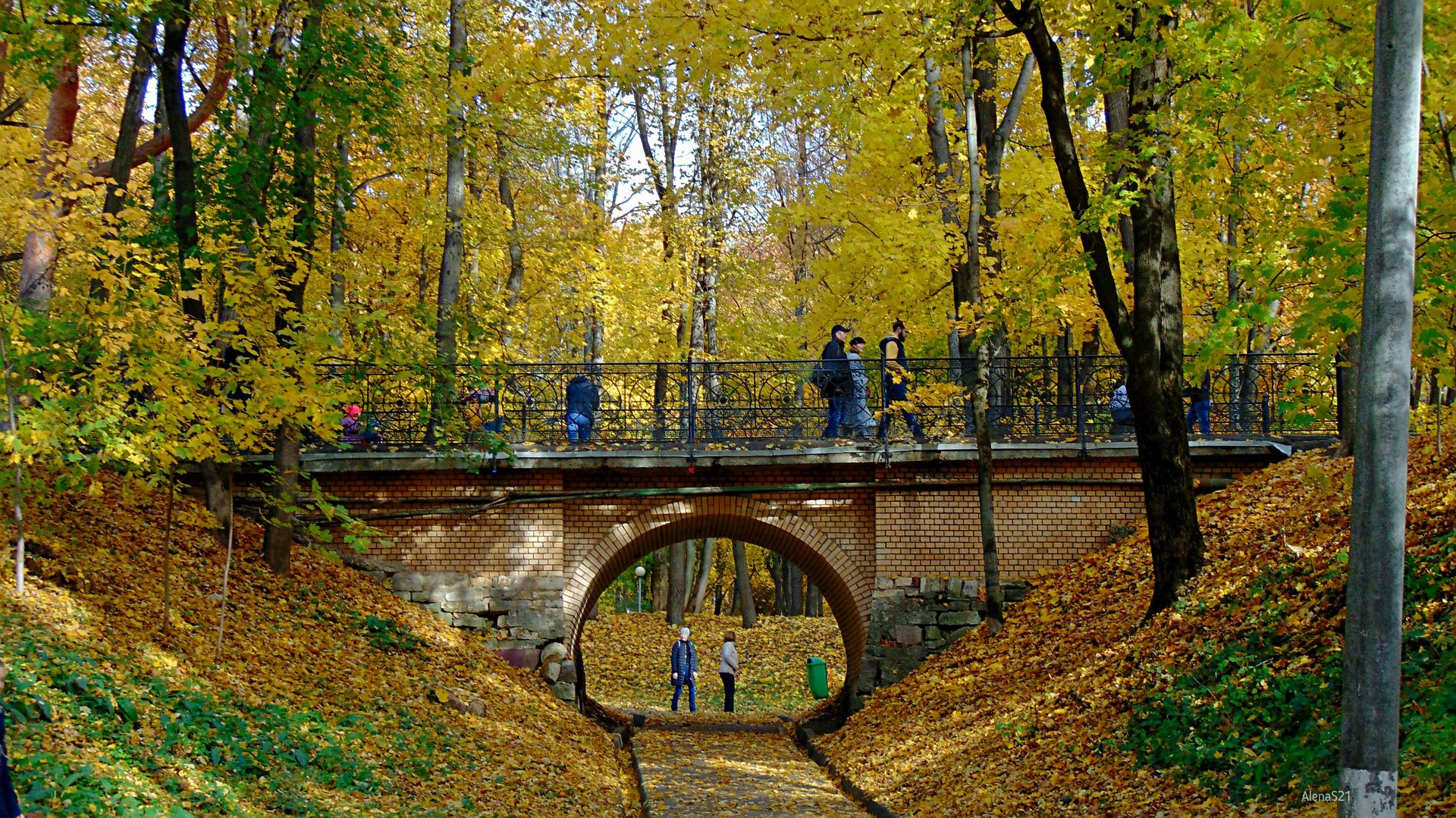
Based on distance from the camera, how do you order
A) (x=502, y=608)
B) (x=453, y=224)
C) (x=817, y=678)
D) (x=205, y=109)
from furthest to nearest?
(x=817, y=678) < (x=453, y=224) < (x=502, y=608) < (x=205, y=109)

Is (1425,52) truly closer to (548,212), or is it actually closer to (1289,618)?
(1289,618)

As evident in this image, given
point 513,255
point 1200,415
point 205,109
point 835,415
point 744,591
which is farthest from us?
point 744,591

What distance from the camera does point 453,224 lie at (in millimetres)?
16188

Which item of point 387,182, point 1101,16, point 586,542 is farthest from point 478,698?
point 387,182

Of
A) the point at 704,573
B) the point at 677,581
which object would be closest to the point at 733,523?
the point at 677,581

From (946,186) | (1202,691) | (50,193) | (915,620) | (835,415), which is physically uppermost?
(946,186)

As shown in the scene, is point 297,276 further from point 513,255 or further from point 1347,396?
point 513,255

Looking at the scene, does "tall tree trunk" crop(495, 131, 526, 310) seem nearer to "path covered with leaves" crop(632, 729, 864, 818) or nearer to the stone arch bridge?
the stone arch bridge

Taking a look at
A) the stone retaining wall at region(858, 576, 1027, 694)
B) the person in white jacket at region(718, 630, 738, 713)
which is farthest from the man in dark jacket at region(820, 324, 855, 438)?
the person in white jacket at region(718, 630, 738, 713)

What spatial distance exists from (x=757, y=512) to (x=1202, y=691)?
295 inches

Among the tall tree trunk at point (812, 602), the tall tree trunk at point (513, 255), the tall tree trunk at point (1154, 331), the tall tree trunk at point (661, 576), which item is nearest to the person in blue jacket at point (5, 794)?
the tall tree trunk at point (1154, 331)

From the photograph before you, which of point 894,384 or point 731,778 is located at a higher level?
point 894,384

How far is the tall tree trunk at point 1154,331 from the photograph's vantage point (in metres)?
10.1

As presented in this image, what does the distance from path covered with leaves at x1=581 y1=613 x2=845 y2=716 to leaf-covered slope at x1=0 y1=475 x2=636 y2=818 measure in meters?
7.19
